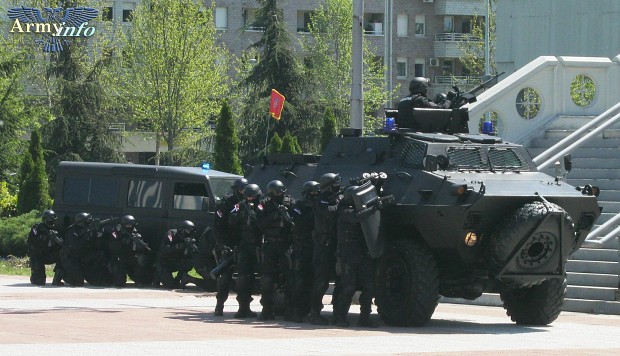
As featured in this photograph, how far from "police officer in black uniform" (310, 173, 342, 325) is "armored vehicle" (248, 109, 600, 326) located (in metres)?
0.61

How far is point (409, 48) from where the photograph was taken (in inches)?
3125

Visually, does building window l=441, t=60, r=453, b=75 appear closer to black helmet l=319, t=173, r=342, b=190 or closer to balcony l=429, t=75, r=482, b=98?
balcony l=429, t=75, r=482, b=98

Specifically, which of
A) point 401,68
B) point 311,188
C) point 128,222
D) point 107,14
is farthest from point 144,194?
point 401,68

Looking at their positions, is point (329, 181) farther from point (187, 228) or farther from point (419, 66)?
point (419, 66)

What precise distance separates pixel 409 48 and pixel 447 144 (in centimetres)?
6218

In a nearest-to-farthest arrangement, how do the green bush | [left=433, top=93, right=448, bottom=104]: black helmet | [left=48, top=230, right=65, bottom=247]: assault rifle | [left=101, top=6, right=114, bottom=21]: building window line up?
[left=433, top=93, right=448, bottom=104]: black helmet → [left=48, top=230, right=65, bottom=247]: assault rifle → the green bush → [left=101, top=6, right=114, bottom=21]: building window

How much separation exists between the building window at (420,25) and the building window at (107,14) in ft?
56.7

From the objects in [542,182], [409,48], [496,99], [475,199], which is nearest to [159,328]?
[475,199]

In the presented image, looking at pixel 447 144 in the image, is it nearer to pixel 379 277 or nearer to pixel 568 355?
pixel 379 277

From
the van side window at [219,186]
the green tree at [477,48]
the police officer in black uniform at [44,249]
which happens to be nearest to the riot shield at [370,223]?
the van side window at [219,186]

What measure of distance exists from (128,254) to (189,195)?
144 cm

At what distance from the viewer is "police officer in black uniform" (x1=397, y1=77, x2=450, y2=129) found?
19.0 meters

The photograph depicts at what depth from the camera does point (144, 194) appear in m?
25.2

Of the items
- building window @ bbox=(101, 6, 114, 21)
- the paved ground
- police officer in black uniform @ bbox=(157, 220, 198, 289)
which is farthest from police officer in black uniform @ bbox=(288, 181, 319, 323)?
building window @ bbox=(101, 6, 114, 21)
